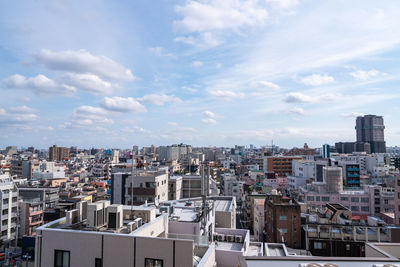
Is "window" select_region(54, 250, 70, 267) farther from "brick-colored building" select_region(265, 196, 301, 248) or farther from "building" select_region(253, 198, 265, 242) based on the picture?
"building" select_region(253, 198, 265, 242)

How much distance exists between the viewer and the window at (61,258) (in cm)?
1204

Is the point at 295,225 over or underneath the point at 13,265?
over

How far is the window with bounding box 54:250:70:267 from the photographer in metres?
12.0

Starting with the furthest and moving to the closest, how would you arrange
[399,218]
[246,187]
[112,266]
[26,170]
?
[26,170] → [246,187] → [399,218] → [112,266]

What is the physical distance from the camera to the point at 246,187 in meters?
75.6

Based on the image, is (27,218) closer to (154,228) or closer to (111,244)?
(154,228)

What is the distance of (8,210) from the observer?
44.4m

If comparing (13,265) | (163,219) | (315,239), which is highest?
(163,219)

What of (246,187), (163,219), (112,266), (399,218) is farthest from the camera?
(246,187)

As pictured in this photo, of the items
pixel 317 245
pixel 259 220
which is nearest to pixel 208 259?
pixel 317 245

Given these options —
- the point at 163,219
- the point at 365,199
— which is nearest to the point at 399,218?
the point at 365,199

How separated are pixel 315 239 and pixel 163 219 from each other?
25617 millimetres

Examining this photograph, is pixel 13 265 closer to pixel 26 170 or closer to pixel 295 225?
pixel 295 225

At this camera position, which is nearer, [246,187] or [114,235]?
[114,235]
